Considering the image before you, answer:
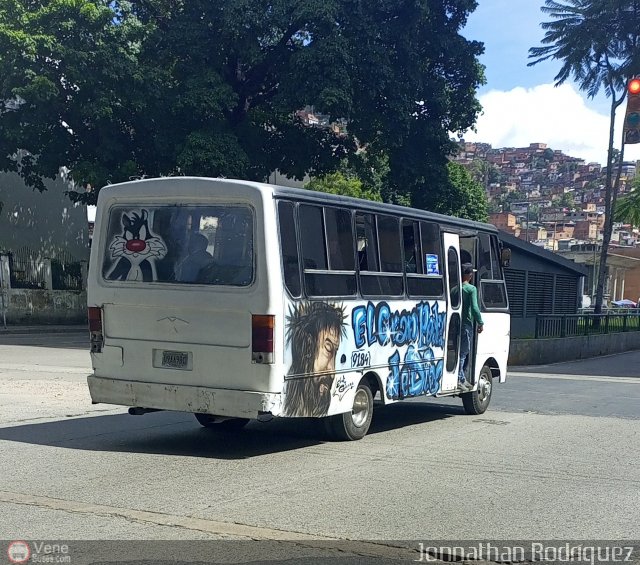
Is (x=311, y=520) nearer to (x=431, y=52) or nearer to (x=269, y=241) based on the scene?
(x=269, y=241)

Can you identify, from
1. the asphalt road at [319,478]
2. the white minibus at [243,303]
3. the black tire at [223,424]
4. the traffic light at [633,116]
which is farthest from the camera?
the traffic light at [633,116]

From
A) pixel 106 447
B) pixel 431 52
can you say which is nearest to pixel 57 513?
pixel 106 447

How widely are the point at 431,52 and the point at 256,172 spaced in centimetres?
814

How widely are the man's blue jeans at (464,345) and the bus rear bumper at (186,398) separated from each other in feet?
14.8

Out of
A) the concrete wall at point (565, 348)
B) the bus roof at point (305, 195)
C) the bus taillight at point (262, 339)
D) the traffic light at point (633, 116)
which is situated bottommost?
the concrete wall at point (565, 348)

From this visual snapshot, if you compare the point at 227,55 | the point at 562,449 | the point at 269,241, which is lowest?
the point at 562,449

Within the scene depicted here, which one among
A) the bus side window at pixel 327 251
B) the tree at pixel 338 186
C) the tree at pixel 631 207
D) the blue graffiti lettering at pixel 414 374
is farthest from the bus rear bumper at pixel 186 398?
the tree at pixel 631 207

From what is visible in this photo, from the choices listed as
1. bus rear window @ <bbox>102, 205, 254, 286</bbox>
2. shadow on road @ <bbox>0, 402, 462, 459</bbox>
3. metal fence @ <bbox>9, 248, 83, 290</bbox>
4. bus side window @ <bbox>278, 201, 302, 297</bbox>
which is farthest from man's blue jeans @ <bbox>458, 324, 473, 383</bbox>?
metal fence @ <bbox>9, 248, 83, 290</bbox>

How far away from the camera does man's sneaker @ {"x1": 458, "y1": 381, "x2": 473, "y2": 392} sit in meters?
12.6

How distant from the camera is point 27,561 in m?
5.45

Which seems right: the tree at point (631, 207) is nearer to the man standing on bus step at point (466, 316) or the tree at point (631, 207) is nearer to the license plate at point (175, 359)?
the man standing on bus step at point (466, 316)

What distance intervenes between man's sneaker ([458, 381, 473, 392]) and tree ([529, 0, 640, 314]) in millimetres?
25795

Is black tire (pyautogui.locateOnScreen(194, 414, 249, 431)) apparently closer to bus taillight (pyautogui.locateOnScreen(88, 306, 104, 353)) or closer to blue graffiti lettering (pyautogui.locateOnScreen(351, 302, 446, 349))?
bus taillight (pyautogui.locateOnScreen(88, 306, 104, 353))

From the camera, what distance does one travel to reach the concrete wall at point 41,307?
34594 millimetres
